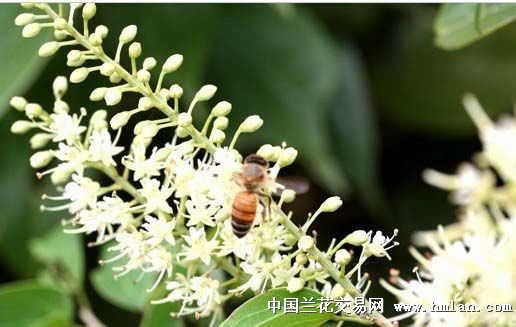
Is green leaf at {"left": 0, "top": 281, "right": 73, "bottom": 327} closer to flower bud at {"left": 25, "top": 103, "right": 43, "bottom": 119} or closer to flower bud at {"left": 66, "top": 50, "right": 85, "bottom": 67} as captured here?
flower bud at {"left": 25, "top": 103, "right": 43, "bottom": 119}

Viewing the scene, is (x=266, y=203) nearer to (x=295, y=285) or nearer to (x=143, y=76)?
(x=295, y=285)

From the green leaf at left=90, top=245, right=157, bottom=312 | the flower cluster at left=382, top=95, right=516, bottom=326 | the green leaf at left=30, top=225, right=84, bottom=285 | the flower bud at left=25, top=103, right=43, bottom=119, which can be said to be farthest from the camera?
the green leaf at left=30, top=225, right=84, bottom=285

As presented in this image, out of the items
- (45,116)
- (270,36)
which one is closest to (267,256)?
(45,116)

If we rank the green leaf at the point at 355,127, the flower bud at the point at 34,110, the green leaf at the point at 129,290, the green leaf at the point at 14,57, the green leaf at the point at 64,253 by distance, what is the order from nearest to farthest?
the flower bud at the point at 34,110 < the green leaf at the point at 129,290 < the green leaf at the point at 64,253 < the green leaf at the point at 14,57 < the green leaf at the point at 355,127

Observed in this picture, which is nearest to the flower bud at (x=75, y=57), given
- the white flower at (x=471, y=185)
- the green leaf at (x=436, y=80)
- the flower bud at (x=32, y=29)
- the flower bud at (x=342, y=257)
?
the flower bud at (x=32, y=29)

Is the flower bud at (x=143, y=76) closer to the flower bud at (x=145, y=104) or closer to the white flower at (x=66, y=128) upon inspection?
the flower bud at (x=145, y=104)

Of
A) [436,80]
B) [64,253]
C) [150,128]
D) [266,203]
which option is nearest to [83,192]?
[150,128]

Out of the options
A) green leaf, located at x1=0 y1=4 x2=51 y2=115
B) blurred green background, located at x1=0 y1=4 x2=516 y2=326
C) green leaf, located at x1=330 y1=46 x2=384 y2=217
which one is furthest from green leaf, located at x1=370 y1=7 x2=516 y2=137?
green leaf, located at x1=0 y1=4 x2=51 y2=115
